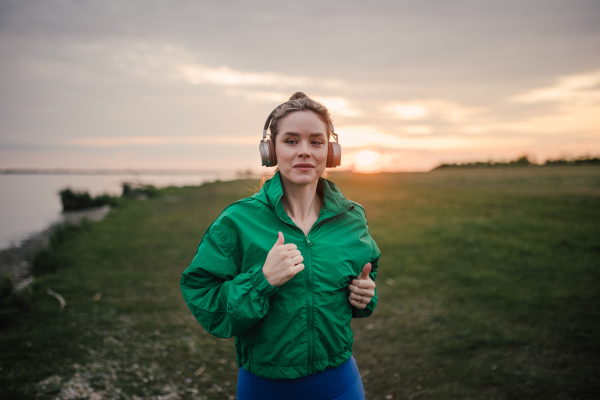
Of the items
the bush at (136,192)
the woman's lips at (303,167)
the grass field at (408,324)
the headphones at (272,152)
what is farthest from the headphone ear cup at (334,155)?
the bush at (136,192)

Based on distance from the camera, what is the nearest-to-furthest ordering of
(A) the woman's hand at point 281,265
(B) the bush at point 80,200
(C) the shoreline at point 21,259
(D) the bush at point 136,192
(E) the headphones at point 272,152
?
(A) the woman's hand at point 281,265, (E) the headphones at point 272,152, (C) the shoreline at point 21,259, (B) the bush at point 80,200, (D) the bush at point 136,192

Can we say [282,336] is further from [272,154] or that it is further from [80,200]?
[80,200]

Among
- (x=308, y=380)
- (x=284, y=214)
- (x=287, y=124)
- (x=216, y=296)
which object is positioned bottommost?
(x=308, y=380)

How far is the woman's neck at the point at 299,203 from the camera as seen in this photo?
2033mm

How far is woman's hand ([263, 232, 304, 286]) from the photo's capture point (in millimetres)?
1600

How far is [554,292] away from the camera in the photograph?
608 cm

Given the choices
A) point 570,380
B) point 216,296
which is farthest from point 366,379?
point 216,296

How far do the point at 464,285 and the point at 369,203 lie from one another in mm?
8741

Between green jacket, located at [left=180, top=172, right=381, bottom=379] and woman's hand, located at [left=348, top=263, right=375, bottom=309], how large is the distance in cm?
5

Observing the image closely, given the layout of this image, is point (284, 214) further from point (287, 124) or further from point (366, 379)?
point (366, 379)

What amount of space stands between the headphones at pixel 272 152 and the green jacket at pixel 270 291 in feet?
0.49

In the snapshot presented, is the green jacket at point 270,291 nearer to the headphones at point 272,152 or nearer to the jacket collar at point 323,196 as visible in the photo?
Result: the jacket collar at point 323,196

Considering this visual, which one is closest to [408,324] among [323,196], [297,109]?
[323,196]

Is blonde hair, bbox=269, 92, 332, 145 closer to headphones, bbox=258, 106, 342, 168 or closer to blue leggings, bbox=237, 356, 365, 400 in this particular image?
headphones, bbox=258, 106, 342, 168
